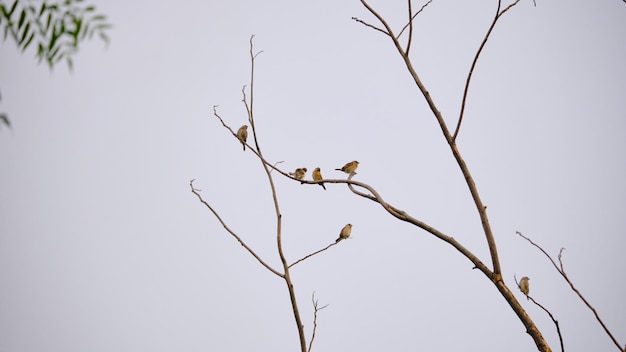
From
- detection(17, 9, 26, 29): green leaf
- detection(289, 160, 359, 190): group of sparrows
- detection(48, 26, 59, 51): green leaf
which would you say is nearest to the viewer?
detection(17, 9, 26, 29): green leaf

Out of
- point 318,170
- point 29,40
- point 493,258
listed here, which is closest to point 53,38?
point 29,40

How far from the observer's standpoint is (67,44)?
223 centimetres

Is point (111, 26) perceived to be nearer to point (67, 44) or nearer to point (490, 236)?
point (67, 44)

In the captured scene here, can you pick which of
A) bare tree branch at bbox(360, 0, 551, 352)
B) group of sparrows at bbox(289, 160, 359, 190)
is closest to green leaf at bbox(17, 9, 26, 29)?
bare tree branch at bbox(360, 0, 551, 352)

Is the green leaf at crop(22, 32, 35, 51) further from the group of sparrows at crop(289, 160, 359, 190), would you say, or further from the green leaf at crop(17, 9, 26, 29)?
the group of sparrows at crop(289, 160, 359, 190)

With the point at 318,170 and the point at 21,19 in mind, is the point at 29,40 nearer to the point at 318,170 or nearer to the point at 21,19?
the point at 21,19

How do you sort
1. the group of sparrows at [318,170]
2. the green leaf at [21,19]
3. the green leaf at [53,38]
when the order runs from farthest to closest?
the group of sparrows at [318,170] < the green leaf at [53,38] < the green leaf at [21,19]

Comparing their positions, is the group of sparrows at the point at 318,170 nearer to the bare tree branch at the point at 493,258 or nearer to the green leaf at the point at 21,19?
the bare tree branch at the point at 493,258

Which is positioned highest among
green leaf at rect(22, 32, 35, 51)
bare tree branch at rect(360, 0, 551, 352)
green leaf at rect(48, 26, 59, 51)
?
green leaf at rect(48, 26, 59, 51)

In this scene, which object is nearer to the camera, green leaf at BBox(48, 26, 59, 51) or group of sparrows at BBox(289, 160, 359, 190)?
green leaf at BBox(48, 26, 59, 51)

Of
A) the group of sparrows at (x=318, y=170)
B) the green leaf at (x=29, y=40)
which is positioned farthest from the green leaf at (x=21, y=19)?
the group of sparrows at (x=318, y=170)

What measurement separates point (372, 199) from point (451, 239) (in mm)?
519

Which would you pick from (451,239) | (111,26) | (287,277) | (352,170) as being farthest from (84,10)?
(352,170)

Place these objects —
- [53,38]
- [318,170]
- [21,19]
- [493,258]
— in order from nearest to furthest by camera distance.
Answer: [21,19]
[53,38]
[493,258]
[318,170]
